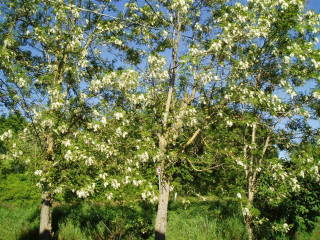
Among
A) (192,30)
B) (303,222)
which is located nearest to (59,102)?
(192,30)

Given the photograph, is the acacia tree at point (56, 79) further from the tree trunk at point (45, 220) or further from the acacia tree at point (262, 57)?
the acacia tree at point (262, 57)

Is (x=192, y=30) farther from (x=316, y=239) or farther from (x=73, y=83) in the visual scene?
(x=316, y=239)

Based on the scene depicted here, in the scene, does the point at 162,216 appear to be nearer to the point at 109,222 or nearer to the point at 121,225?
the point at 121,225

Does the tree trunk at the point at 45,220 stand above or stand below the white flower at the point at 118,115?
below

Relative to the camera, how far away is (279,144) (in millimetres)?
11305

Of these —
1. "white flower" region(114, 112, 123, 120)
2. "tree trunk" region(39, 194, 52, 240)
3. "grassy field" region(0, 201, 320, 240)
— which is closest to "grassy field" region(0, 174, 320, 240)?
"grassy field" region(0, 201, 320, 240)

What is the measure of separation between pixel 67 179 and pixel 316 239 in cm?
1002

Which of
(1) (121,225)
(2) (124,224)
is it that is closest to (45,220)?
(1) (121,225)

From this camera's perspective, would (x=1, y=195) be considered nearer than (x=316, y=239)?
No

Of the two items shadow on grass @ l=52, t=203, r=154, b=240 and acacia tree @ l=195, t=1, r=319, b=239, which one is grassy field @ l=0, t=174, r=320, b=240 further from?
acacia tree @ l=195, t=1, r=319, b=239

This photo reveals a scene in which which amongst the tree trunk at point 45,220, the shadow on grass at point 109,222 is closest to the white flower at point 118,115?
the shadow on grass at point 109,222

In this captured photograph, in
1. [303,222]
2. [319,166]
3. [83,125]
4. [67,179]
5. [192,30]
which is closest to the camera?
[67,179]

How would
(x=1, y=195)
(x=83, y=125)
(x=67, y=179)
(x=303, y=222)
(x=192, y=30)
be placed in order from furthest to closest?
(x=1, y=195)
(x=303, y=222)
(x=192, y=30)
(x=83, y=125)
(x=67, y=179)

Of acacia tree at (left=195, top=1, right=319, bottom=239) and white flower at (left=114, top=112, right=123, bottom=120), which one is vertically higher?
acacia tree at (left=195, top=1, right=319, bottom=239)
